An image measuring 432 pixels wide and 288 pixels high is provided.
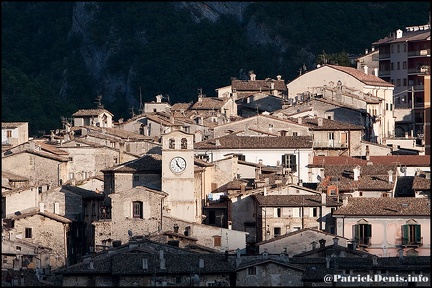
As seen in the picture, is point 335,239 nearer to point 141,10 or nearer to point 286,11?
point 286,11

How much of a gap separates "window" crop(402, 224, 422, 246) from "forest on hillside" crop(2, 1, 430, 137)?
49.3 metres

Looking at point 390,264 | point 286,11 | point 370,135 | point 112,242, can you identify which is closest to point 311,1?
point 286,11

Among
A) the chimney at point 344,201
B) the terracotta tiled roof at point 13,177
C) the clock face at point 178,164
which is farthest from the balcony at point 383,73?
the chimney at point 344,201

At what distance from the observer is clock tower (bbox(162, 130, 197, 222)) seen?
54094 millimetres

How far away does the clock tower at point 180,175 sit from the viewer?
54094mm

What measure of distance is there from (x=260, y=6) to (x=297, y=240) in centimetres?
7217

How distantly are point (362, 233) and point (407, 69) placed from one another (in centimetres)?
3905

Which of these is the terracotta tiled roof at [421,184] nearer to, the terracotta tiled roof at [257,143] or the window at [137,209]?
the terracotta tiled roof at [257,143]

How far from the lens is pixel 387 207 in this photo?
5156 centimetres

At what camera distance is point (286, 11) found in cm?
11712

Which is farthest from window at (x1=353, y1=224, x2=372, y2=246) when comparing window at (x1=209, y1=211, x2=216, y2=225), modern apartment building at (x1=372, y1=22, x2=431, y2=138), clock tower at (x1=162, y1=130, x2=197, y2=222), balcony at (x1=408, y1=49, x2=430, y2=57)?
balcony at (x1=408, y1=49, x2=430, y2=57)

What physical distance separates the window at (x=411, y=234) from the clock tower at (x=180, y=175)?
21.3ft

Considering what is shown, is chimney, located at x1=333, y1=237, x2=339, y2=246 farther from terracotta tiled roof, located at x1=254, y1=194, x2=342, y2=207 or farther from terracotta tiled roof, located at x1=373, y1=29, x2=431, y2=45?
terracotta tiled roof, located at x1=373, y1=29, x2=431, y2=45

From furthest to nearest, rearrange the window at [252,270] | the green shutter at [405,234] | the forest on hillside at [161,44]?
the forest on hillside at [161,44] → the green shutter at [405,234] → the window at [252,270]
